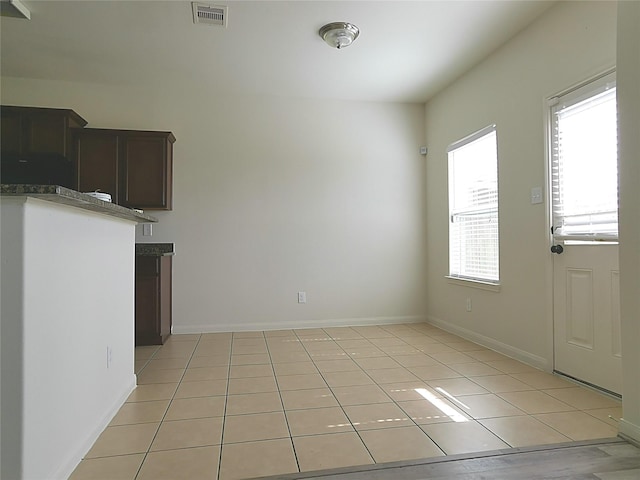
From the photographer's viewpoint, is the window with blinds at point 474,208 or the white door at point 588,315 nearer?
the white door at point 588,315

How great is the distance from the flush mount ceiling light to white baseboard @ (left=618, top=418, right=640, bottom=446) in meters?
3.11

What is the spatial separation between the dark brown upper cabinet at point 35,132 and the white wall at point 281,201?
1.69ft

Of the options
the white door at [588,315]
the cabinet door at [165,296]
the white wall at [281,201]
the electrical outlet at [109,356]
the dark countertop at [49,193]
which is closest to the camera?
the dark countertop at [49,193]

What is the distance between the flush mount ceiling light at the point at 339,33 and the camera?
3133mm

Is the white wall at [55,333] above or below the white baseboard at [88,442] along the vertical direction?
above

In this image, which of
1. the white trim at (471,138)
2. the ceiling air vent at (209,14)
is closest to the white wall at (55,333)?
the ceiling air vent at (209,14)

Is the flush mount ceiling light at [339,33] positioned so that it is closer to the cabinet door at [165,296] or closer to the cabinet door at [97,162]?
the cabinet door at [97,162]

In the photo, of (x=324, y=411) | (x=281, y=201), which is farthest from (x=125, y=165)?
(x=324, y=411)

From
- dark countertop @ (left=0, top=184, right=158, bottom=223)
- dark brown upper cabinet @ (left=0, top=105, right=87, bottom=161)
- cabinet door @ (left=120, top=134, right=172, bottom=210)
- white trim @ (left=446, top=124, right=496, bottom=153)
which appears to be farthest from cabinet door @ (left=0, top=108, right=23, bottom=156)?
white trim @ (left=446, top=124, right=496, bottom=153)

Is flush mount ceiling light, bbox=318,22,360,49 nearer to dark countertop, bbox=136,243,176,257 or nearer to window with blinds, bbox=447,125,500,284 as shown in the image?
window with blinds, bbox=447,125,500,284

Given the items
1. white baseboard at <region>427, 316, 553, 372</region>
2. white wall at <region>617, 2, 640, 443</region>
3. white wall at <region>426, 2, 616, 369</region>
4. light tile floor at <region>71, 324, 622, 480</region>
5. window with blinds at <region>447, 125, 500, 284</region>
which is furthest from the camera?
window with blinds at <region>447, 125, 500, 284</region>

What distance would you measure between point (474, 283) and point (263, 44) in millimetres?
2956

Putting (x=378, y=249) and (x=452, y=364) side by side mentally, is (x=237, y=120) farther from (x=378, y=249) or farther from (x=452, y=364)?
(x=452, y=364)

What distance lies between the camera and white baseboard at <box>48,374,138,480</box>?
1.60 m
